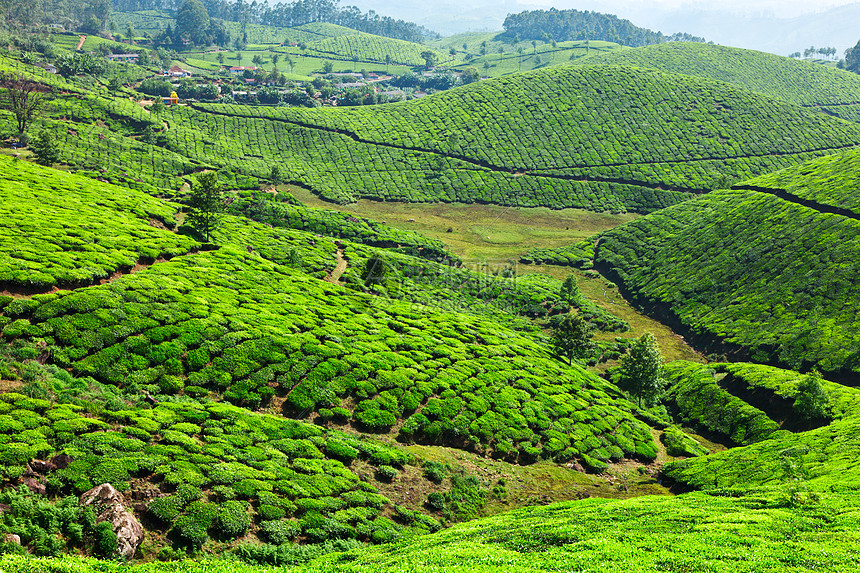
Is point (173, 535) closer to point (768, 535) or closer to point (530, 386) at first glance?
point (768, 535)

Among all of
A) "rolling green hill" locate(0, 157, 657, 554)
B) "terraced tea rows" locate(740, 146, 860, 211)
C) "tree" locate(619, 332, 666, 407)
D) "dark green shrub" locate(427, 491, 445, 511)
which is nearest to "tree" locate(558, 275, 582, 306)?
"rolling green hill" locate(0, 157, 657, 554)

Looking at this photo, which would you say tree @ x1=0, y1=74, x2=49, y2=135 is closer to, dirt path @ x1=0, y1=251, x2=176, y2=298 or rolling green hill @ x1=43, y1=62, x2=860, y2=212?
rolling green hill @ x1=43, y1=62, x2=860, y2=212

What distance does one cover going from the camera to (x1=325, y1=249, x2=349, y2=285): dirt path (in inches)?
3189

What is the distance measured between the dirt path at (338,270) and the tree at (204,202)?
18.2 metres

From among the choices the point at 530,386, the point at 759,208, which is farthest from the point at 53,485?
the point at 759,208

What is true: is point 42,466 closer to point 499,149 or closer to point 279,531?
point 279,531

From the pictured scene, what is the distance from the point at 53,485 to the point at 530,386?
4520 cm

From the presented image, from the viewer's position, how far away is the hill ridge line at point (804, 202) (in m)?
101

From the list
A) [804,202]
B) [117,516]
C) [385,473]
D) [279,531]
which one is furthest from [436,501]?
[804,202]

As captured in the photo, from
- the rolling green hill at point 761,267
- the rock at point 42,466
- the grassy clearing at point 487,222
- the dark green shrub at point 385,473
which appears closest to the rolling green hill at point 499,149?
the grassy clearing at point 487,222

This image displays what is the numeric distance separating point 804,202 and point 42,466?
132 metres

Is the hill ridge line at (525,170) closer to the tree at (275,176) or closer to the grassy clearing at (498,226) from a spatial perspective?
the grassy clearing at (498,226)

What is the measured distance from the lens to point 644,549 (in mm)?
24844

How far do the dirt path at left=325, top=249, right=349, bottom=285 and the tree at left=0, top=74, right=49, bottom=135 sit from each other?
8569 centimetres
